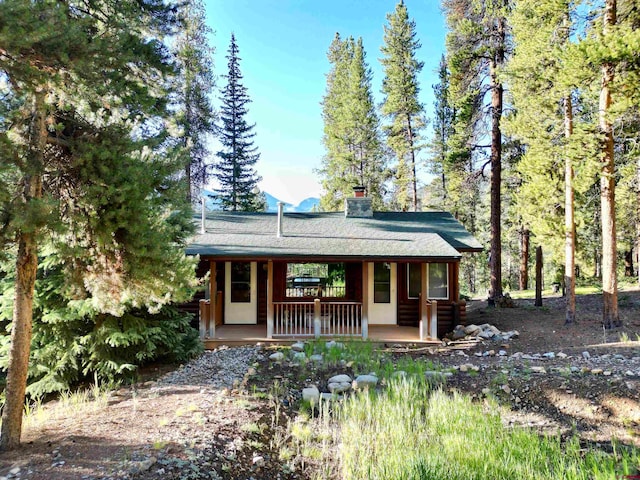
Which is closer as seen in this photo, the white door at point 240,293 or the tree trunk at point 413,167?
the white door at point 240,293

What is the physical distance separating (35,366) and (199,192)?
1615 cm

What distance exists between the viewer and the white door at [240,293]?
11.6m

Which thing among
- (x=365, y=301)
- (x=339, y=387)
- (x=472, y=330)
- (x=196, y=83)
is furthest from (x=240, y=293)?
(x=196, y=83)

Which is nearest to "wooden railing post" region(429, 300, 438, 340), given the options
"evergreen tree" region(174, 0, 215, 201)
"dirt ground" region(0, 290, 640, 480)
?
"dirt ground" region(0, 290, 640, 480)

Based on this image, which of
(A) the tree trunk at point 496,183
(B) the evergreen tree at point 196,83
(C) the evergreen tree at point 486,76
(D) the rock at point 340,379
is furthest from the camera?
(B) the evergreen tree at point 196,83

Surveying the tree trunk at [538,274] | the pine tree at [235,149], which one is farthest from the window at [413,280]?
the pine tree at [235,149]

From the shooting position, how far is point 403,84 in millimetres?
21797

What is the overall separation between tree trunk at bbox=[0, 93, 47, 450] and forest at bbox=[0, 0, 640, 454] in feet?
0.05

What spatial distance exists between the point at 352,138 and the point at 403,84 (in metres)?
4.01

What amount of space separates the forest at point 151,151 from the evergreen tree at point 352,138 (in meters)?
2.73

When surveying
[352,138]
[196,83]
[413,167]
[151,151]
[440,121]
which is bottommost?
[151,151]

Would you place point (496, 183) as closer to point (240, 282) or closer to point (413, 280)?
point (413, 280)

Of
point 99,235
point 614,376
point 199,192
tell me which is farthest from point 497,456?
point 199,192

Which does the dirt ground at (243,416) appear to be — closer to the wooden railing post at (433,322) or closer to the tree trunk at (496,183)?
the wooden railing post at (433,322)
